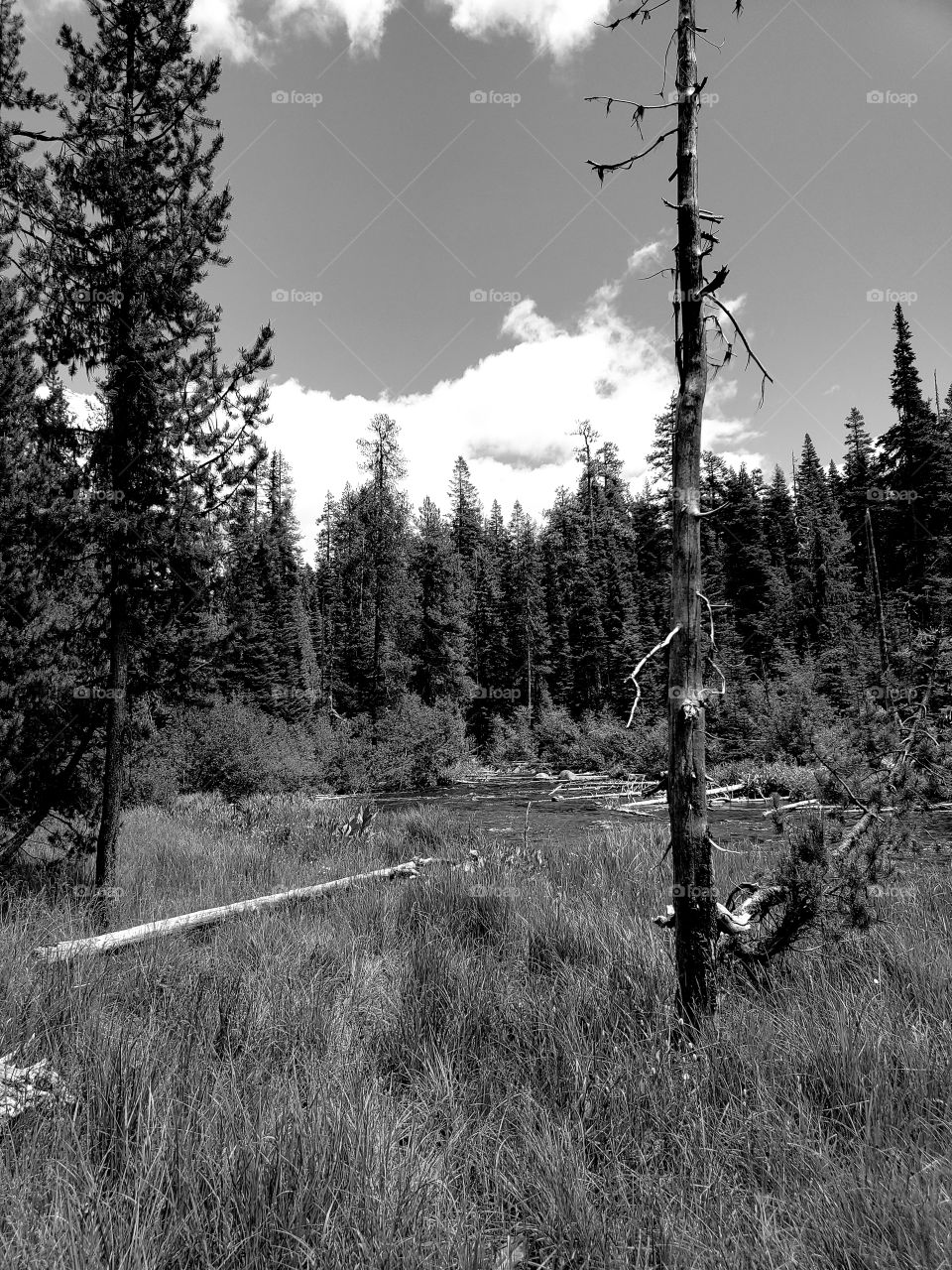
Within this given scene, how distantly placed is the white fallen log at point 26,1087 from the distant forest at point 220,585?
424 cm

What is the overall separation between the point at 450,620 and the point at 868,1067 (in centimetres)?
4083

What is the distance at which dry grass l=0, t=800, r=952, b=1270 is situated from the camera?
6.82 ft

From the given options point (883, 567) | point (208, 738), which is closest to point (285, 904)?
point (208, 738)

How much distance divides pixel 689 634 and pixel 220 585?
19.2ft

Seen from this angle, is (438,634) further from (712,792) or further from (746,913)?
(746,913)

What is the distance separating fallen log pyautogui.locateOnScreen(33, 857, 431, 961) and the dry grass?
193 mm

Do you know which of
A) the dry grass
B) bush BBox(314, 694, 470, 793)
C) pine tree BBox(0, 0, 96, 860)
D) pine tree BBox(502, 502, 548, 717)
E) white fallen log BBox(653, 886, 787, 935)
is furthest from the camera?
pine tree BBox(502, 502, 548, 717)

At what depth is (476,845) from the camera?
1145cm

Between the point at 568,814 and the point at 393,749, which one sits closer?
the point at 568,814

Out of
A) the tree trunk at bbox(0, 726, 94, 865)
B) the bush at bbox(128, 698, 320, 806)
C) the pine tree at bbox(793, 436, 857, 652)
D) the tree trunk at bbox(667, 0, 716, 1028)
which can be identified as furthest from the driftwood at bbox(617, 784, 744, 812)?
the pine tree at bbox(793, 436, 857, 652)

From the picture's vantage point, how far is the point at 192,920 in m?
6.46

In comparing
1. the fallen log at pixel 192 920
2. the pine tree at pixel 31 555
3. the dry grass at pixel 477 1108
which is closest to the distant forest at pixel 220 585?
the pine tree at pixel 31 555

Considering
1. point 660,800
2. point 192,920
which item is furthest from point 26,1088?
point 660,800

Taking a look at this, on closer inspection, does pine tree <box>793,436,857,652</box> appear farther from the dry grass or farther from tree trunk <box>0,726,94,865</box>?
tree trunk <box>0,726,94,865</box>
